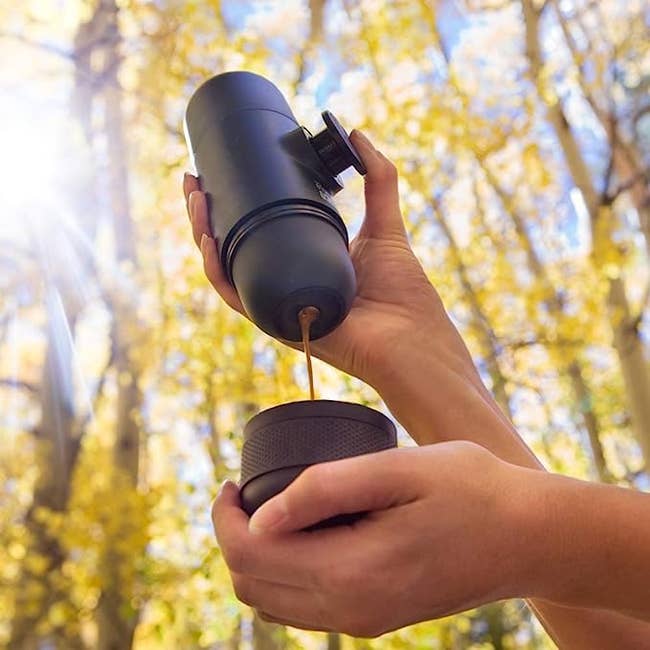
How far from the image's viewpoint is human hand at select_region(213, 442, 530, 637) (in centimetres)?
50

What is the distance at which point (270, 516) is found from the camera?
1.66 feet

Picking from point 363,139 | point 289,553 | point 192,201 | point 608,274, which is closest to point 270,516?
point 289,553

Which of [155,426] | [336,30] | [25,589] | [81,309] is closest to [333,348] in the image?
[336,30]

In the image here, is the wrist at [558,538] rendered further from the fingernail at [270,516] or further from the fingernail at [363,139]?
the fingernail at [363,139]

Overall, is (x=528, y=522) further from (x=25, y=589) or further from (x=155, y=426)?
(x=155, y=426)

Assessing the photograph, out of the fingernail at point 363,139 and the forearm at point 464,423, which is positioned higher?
the fingernail at point 363,139

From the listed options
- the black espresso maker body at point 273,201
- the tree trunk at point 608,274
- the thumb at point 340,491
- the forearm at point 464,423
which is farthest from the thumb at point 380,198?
the tree trunk at point 608,274

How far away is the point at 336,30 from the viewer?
3.34m

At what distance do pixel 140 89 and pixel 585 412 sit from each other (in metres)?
2.38

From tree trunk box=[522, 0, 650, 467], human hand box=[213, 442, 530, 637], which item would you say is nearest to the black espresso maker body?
human hand box=[213, 442, 530, 637]

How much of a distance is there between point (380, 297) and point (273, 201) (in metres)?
0.26

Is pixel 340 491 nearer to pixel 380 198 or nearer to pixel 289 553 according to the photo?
pixel 289 553

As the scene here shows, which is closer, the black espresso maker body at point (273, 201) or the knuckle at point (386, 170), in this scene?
the black espresso maker body at point (273, 201)

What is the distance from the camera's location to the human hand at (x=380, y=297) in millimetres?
852
